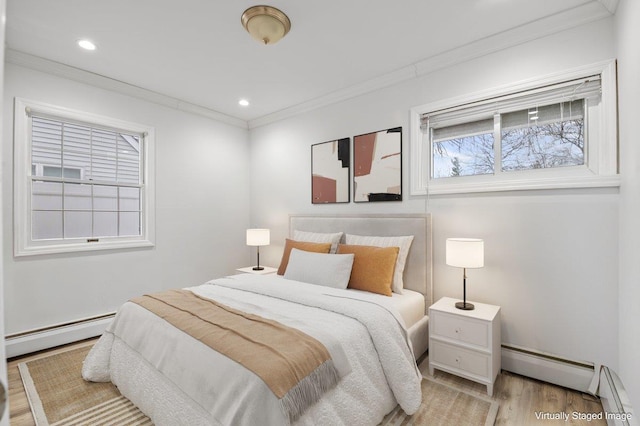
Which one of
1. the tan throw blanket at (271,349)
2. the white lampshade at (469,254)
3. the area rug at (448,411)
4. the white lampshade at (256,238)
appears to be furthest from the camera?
the white lampshade at (256,238)

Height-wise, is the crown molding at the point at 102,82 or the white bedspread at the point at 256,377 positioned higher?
the crown molding at the point at 102,82

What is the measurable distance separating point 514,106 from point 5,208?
433 centimetres

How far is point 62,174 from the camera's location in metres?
3.20

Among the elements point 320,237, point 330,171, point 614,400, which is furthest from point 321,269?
point 614,400

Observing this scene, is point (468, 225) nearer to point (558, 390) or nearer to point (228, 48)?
point (558, 390)

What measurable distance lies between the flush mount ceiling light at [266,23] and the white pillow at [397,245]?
6.29ft

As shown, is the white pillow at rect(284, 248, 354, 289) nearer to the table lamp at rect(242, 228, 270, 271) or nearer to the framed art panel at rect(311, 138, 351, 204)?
the framed art panel at rect(311, 138, 351, 204)

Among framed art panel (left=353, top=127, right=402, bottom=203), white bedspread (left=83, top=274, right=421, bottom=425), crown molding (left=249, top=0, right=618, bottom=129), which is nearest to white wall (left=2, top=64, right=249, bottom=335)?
white bedspread (left=83, top=274, right=421, bottom=425)

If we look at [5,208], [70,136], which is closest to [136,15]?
[70,136]

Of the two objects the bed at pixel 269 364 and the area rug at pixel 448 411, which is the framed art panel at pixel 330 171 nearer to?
the bed at pixel 269 364

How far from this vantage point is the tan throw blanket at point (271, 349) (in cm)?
153

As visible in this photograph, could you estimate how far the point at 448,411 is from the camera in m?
2.14

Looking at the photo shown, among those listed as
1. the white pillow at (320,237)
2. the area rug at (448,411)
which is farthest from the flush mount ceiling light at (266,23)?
the area rug at (448,411)

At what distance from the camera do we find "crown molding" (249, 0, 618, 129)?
7.62ft
